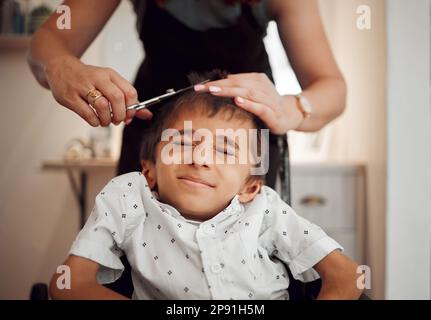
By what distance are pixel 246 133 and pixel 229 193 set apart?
12cm

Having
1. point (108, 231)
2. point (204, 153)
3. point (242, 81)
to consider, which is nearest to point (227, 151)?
point (204, 153)

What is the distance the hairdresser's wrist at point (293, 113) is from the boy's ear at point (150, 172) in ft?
0.94

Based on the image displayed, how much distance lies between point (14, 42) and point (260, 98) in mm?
568

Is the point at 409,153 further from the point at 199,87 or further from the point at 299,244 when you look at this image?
the point at 199,87

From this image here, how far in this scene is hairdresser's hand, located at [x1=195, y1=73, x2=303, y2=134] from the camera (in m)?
0.81

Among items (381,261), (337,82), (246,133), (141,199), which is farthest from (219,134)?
(381,261)

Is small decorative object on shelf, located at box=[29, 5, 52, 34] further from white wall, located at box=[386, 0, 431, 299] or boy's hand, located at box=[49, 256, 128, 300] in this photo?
white wall, located at box=[386, 0, 431, 299]

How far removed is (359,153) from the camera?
0.98 metres

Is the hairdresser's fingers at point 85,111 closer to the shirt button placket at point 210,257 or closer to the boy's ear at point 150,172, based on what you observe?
the boy's ear at point 150,172

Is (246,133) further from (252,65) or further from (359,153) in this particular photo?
(359,153)

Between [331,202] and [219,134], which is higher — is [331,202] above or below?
below

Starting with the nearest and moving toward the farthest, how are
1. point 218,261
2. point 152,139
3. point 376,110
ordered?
1. point 218,261
2. point 152,139
3. point 376,110

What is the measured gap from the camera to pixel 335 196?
1.02 metres

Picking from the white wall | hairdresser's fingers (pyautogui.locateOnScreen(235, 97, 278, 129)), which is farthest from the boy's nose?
the white wall
